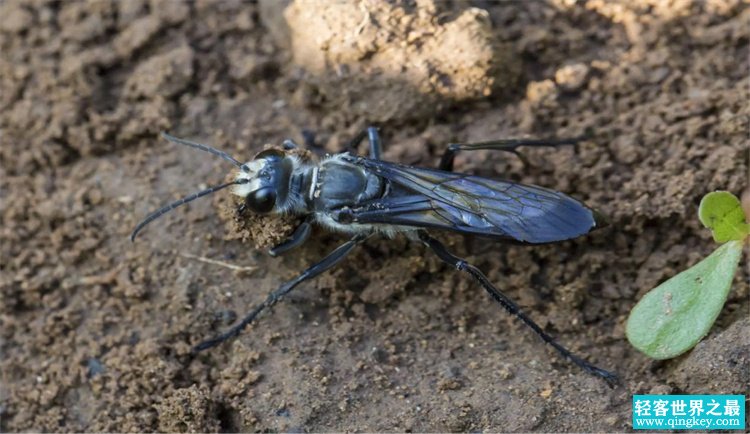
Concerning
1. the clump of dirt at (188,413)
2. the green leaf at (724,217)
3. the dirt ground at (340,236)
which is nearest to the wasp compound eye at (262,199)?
the dirt ground at (340,236)

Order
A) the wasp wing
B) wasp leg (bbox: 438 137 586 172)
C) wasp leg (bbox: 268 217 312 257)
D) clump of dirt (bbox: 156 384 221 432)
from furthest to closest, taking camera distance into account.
A: wasp leg (bbox: 438 137 586 172) < wasp leg (bbox: 268 217 312 257) < the wasp wing < clump of dirt (bbox: 156 384 221 432)

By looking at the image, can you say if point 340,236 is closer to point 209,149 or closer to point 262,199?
point 262,199

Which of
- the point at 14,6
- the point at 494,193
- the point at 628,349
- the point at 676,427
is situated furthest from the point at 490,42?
the point at 14,6

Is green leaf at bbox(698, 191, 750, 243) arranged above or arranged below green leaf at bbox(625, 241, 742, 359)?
above

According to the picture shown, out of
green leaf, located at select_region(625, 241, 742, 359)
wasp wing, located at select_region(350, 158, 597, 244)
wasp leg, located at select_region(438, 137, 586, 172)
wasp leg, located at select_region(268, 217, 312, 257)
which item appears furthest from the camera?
wasp leg, located at select_region(438, 137, 586, 172)

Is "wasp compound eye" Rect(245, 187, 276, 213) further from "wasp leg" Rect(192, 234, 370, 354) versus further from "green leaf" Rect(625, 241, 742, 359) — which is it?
"green leaf" Rect(625, 241, 742, 359)

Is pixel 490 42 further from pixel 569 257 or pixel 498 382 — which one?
pixel 498 382

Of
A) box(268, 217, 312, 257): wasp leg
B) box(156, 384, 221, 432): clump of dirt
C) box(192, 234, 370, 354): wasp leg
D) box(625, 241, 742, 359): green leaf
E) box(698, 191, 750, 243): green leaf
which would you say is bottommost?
box(156, 384, 221, 432): clump of dirt

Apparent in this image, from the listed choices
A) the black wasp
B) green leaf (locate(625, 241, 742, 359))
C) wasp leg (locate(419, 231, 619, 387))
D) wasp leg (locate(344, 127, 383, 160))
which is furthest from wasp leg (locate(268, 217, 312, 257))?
green leaf (locate(625, 241, 742, 359))

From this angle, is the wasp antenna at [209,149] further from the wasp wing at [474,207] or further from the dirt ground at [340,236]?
the wasp wing at [474,207]
